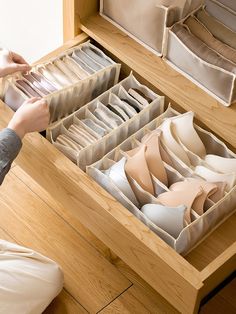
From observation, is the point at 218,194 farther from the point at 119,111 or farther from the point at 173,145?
the point at 119,111

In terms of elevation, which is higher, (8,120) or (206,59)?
(206,59)

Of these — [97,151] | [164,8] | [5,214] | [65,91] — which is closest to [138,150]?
[97,151]

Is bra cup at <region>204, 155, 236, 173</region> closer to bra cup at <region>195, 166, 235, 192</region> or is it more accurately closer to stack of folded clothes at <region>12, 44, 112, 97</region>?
bra cup at <region>195, 166, 235, 192</region>

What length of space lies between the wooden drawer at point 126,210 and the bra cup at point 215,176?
0.08 m

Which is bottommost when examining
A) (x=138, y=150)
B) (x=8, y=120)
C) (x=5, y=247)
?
(x=5, y=247)

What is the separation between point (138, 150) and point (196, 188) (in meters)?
0.17

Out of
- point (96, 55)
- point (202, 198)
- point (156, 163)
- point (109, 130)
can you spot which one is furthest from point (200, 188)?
point (96, 55)

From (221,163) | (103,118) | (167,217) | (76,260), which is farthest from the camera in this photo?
(76,260)

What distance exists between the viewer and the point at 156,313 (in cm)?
155

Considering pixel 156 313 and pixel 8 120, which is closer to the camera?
pixel 8 120

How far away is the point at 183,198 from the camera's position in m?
1.31

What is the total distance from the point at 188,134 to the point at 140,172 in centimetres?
16

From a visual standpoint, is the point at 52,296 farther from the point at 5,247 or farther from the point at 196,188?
the point at 196,188

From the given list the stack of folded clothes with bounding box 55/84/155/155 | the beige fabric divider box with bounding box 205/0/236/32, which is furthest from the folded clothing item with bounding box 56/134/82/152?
the beige fabric divider box with bounding box 205/0/236/32
